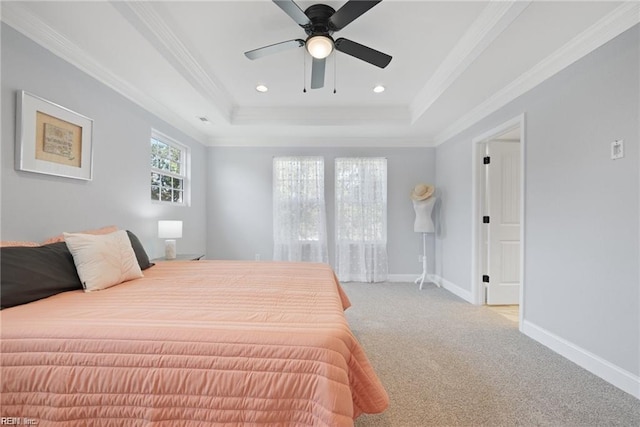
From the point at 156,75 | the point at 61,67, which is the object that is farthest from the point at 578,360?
the point at 61,67

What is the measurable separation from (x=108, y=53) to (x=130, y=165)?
1.07 metres

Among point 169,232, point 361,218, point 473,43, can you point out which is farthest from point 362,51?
point 361,218

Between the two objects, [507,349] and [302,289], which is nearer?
[302,289]

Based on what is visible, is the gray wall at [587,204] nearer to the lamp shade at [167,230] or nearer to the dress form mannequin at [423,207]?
the dress form mannequin at [423,207]

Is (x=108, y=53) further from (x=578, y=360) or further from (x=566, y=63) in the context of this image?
(x=578, y=360)

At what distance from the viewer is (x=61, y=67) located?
6.88 ft

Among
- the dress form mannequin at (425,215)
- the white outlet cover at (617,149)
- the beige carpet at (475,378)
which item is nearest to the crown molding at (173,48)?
the beige carpet at (475,378)

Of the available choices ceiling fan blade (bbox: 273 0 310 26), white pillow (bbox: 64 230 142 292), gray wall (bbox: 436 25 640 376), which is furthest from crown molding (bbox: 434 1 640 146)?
white pillow (bbox: 64 230 142 292)

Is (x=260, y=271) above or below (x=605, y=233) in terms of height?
below

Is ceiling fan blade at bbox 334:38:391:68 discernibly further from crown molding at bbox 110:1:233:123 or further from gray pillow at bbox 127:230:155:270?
gray pillow at bbox 127:230:155:270

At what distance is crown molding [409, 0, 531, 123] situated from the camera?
1.83m

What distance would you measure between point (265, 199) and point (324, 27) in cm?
313

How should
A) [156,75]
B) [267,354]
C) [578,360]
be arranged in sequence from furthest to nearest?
[156,75]
[578,360]
[267,354]

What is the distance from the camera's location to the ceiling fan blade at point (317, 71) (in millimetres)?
2213
